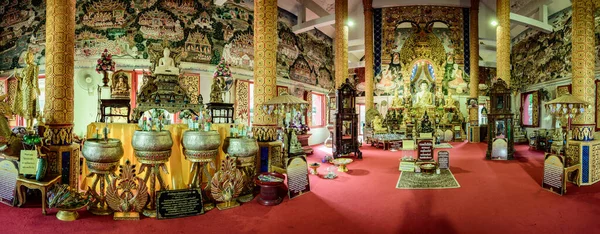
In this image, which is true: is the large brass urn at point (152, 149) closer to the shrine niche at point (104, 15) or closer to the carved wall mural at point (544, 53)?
the shrine niche at point (104, 15)

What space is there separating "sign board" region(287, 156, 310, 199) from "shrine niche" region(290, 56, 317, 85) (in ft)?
26.5

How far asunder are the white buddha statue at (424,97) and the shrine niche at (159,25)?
11752 mm

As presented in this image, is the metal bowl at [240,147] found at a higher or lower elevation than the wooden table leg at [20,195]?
higher

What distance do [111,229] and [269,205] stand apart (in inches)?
71.7

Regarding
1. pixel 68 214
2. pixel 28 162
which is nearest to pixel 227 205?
pixel 68 214

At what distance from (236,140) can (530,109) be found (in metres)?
15.9

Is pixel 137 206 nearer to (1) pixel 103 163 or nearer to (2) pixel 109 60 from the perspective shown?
(1) pixel 103 163

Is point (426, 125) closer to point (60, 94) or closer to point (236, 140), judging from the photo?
point (236, 140)

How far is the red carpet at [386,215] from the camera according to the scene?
310 cm

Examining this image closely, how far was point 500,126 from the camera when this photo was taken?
895 centimetres

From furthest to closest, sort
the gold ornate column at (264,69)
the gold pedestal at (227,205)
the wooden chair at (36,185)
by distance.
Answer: the gold ornate column at (264,69) < the gold pedestal at (227,205) < the wooden chair at (36,185)

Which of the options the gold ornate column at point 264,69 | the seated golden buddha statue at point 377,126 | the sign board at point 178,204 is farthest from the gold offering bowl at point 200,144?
the seated golden buddha statue at point 377,126

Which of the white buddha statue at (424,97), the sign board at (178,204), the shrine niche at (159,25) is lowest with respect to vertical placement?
the sign board at (178,204)

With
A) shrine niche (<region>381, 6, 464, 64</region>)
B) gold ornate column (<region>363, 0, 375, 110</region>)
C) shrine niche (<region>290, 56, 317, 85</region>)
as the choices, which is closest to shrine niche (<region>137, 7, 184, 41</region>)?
shrine niche (<region>290, 56, 317, 85</region>)
